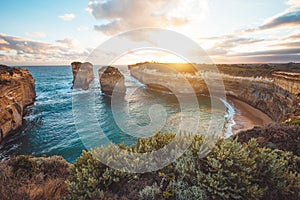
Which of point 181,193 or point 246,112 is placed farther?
point 246,112

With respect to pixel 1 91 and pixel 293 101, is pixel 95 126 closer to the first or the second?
pixel 1 91

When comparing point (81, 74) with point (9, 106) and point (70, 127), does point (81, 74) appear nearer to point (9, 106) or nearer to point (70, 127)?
point (9, 106)

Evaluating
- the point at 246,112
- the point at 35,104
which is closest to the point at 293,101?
the point at 246,112

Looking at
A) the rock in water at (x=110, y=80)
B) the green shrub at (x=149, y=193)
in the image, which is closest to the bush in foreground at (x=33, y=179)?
the green shrub at (x=149, y=193)

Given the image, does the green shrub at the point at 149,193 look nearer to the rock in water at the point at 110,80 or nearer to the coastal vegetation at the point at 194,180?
the coastal vegetation at the point at 194,180

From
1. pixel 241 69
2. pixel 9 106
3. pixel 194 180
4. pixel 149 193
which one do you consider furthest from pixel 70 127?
pixel 241 69
